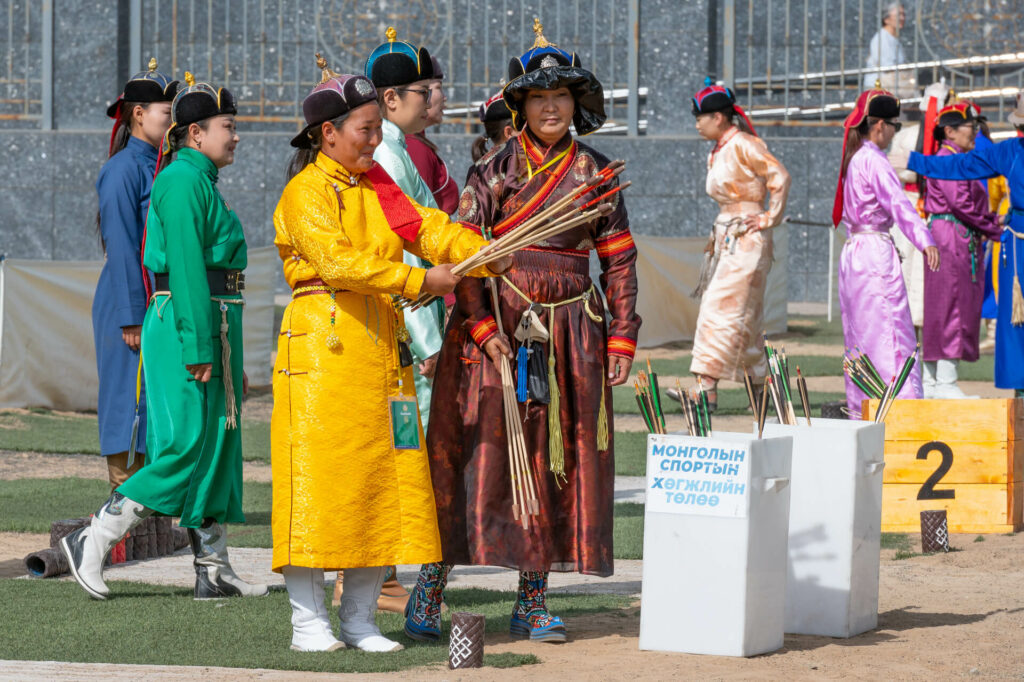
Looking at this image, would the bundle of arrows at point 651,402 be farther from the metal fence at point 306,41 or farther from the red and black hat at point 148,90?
the metal fence at point 306,41

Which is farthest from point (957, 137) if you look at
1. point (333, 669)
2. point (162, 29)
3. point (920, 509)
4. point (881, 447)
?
point (162, 29)

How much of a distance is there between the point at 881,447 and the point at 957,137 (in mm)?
6203

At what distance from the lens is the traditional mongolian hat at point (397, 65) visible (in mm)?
6297

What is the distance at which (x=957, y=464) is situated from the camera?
8.00 m

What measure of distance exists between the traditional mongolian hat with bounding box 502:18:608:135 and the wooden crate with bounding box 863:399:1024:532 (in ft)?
8.45

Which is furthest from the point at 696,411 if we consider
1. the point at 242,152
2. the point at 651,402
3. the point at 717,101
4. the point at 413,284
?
the point at 242,152

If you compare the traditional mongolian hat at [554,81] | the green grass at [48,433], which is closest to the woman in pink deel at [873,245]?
the traditional mongolian hat at [554,81]

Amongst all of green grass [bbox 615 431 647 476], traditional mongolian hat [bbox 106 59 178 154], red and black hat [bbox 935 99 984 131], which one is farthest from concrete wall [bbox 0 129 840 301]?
traditional mongolian hat [bbox 106 59 178 154]

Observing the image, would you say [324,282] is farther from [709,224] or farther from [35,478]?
[709,224]

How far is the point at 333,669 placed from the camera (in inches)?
199

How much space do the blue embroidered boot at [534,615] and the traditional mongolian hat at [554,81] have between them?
1.54 meters

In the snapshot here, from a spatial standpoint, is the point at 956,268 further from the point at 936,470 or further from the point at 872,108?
the point at 936,470

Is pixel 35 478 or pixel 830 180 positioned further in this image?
pixel 830 180

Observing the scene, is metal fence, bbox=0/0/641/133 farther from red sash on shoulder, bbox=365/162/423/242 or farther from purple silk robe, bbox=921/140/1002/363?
red sash on shoulder, bbox=365/162/423/242
